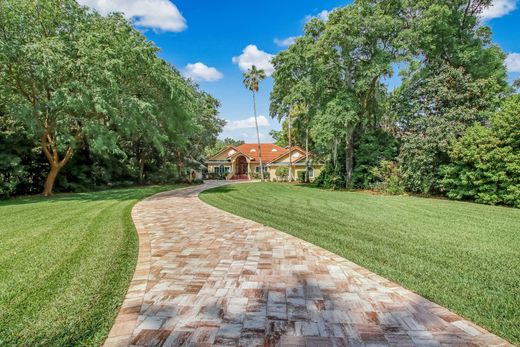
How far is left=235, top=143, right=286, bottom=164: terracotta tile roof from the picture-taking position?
41.9 meters

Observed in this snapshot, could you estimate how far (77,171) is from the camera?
17453 millimetres

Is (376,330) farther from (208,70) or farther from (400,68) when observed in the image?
(208,70)

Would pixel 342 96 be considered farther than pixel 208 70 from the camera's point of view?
No

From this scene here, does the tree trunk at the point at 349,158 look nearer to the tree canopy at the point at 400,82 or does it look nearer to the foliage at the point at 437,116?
the tree canopy at the point at 400,82

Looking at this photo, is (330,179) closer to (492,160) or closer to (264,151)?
(492,160)

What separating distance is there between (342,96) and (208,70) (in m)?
11.5

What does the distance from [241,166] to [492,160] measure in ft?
106

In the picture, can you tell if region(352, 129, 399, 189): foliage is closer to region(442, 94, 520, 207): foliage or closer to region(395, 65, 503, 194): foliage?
region(395, 65, 503, 194): foliage

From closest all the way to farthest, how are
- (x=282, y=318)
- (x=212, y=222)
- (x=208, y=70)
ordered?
1. (x=282, y=318)
2. (x=212, y=222)
3. (x=208, y=70)

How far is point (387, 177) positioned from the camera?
16.6 m

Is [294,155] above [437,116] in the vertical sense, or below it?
below

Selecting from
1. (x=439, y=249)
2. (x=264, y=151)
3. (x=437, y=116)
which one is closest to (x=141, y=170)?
(x=437, y=116)

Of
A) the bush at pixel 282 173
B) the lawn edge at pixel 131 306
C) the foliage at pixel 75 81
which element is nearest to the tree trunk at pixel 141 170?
the foliage at pixel 75 81

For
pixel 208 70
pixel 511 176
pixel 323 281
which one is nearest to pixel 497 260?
pixel 323 281
